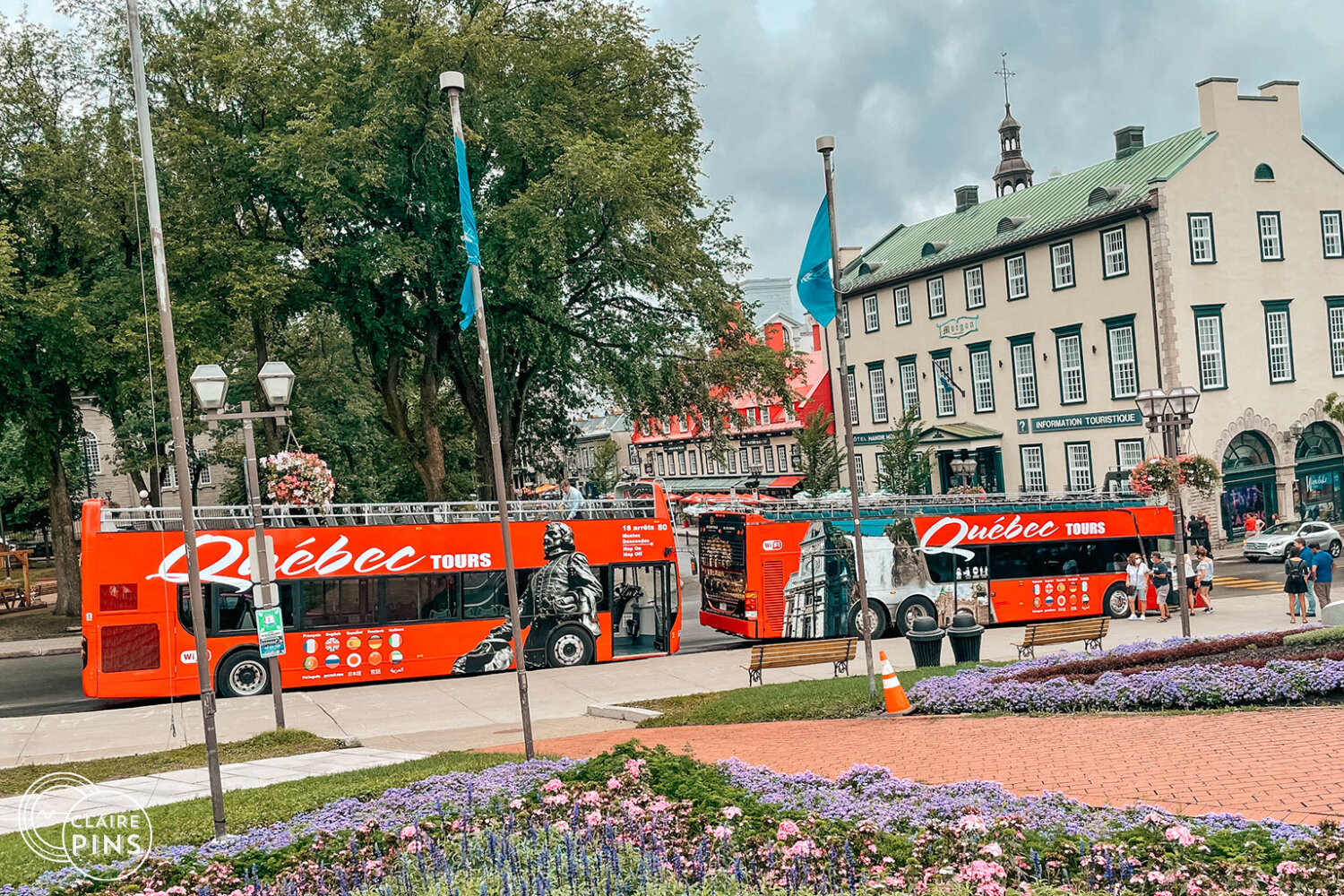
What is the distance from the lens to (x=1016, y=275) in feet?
161

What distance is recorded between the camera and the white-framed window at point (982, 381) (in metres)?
50.7

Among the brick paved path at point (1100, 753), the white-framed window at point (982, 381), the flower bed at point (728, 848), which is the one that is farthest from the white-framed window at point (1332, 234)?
the flower bed at point (728, 848)

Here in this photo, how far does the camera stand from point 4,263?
27906mm

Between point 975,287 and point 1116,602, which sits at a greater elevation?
point 975,287

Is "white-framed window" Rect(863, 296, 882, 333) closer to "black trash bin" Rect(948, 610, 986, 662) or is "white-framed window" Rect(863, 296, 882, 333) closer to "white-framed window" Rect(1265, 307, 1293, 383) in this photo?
"white-framed window" Rect(1265, 307, 1293, 383)

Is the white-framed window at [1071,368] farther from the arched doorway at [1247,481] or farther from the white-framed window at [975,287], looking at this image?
the arched doorway at [1247,481]

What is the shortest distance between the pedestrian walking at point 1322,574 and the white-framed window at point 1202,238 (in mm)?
20315

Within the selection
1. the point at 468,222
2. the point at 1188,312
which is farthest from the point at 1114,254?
the point at 468,222

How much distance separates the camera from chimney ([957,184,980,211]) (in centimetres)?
5744

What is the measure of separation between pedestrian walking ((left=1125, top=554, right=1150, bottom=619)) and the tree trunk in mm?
29962

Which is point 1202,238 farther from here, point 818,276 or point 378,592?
point 378,592

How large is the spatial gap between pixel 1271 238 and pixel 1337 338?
5.02 meters

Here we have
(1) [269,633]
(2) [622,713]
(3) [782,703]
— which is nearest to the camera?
(1) [269,633]

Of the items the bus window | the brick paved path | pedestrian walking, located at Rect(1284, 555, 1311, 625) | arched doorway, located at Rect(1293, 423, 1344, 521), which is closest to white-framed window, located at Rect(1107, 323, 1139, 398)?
arched doorway, located at Rect(1293, 423, 1344, 521)
